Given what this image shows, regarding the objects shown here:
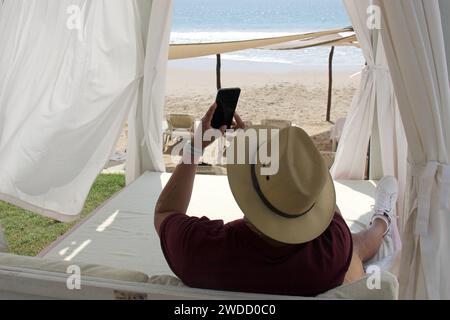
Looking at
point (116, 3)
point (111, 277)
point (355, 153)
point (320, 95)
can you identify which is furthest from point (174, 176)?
point (320, 95)

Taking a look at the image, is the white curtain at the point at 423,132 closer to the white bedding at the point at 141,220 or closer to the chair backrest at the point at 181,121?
the white bedding at the point at 141,220

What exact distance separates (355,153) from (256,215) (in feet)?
7.07

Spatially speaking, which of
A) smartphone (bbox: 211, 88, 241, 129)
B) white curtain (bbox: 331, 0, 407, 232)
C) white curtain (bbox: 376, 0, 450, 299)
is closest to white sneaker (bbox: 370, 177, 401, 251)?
white curtain (bbox: 331, 0, 407, 232)

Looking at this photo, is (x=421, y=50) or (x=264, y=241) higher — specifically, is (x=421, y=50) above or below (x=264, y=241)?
above

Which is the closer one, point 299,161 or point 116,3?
point 299,161

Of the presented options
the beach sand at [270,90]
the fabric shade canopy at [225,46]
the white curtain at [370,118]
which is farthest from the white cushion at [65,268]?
the beach sand at [270,90]

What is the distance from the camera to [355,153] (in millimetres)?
3213

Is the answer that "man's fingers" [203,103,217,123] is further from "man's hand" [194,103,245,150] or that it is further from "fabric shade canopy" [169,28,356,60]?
"fabric shade canopy" [169,28,356,60]

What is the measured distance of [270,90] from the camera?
12.2 m

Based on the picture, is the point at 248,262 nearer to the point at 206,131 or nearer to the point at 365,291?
the point at 365,291

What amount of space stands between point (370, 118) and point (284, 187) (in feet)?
6.69

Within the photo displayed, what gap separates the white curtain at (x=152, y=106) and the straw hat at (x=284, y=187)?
6.53 ft

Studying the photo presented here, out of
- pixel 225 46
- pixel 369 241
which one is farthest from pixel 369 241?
pixel 225 46
